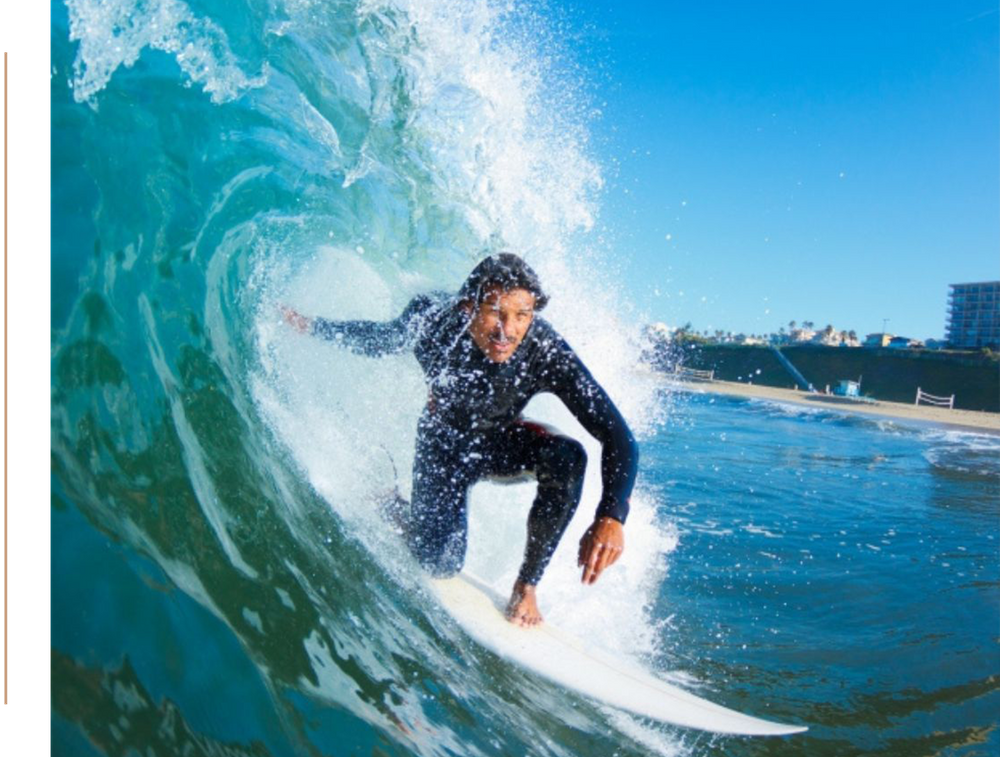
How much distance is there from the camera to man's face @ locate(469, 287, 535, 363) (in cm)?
260

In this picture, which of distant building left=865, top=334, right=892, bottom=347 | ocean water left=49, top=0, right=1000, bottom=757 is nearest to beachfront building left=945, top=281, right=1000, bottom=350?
distant building left=865, top=334, right=892, bottom=347

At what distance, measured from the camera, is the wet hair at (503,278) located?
2.60m

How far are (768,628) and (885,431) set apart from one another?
17.9 metres

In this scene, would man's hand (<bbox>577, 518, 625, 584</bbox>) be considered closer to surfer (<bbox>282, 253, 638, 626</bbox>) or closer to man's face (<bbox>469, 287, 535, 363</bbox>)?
surfer (<bbox>282, 253, 638, 626</bbox>)

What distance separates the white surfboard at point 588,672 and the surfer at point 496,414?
9 centimetres

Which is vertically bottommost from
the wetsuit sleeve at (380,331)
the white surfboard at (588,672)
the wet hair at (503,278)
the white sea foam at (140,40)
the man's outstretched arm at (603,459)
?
the white surfboard at (588,672)

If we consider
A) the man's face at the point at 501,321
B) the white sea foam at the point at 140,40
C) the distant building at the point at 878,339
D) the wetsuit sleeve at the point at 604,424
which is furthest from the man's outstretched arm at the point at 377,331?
the distant building at the point at 878,339

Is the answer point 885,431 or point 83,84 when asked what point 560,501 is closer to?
point 83,84

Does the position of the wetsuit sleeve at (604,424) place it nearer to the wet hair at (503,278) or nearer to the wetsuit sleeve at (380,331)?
the wet hair at (503,278)

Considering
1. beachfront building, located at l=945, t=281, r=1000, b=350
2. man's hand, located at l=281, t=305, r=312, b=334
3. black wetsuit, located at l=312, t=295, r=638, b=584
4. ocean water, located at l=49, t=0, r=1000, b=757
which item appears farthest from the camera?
beachfront building, located at l=945, t=281, r=1000, b=350

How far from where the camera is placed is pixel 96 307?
265 centimetres

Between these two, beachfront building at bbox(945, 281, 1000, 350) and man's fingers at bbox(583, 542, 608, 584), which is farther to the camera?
beachfront building at bbox(945, 281, 1000, 350)

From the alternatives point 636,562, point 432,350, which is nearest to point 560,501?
point 432,350

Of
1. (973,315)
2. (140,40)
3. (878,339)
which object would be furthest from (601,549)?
(878,339)
